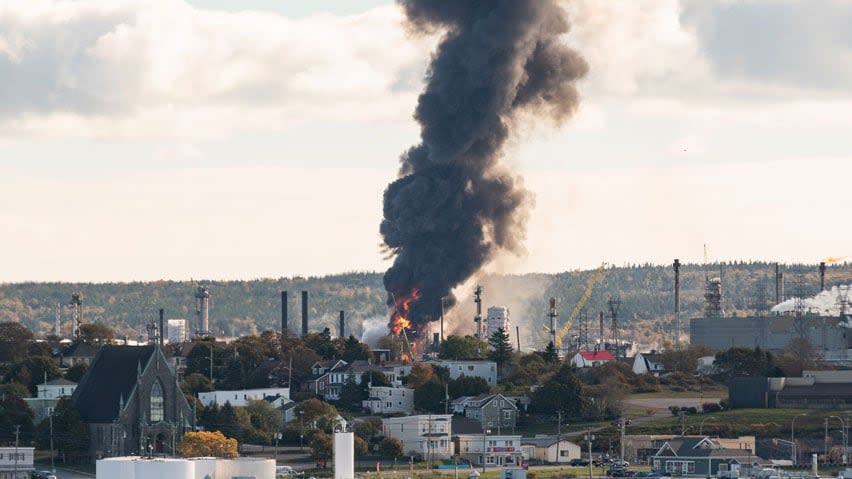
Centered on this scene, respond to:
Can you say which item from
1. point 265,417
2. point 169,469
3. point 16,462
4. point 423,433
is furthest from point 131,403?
point 169,469

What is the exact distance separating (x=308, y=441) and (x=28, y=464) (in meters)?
29.8

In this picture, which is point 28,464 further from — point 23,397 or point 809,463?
point 809,463

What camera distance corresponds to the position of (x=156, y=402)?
177m

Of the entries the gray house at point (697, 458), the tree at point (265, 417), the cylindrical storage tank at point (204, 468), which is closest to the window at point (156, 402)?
the tree at point (265, 417)

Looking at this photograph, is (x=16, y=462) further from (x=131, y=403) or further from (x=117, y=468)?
(x=117, y=468)

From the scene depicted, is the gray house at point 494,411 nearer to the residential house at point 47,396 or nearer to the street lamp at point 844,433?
the street lamp at point 844,433

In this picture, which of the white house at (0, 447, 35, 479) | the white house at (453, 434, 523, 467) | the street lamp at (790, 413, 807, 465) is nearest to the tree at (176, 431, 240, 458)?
the white house at (0, 447, 35, 479)

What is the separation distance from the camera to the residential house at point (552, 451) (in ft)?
572

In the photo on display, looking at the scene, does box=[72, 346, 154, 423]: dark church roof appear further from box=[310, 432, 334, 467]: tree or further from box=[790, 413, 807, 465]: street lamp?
box=[790, 413, 807, 465]: street lamp

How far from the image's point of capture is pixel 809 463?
167 m

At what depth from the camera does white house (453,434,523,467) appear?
17512 centimetres

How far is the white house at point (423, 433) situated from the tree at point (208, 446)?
18265mm

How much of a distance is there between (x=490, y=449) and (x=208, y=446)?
28260 mm

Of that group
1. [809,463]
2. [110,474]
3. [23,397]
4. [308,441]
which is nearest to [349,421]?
[308,441]
